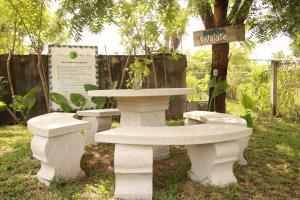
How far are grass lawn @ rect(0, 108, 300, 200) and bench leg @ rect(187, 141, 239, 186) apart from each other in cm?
8

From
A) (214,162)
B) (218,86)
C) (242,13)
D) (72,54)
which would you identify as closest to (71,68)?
(72,54)

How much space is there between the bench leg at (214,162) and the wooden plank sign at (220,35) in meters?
2.33

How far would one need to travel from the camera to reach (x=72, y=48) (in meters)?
7.06

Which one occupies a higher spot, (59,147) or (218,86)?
(218,86)

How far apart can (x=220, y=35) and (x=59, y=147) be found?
10.1 feet

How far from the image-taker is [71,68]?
23.2 ft

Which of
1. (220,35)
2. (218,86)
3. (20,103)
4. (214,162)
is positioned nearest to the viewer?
(214,162)

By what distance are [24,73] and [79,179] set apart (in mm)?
4203

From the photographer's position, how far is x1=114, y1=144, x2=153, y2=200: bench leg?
2846 mm

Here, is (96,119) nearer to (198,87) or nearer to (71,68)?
(71,68)

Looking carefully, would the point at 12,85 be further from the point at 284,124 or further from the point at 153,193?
the point at 284,124

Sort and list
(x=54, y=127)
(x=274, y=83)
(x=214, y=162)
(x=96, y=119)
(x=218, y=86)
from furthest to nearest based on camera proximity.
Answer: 1. (x=274, y=83)
2. (x=218, y=86)
3. (x=96, y=119)
4. (x=54, y=127)
5. (x=214, y=162)

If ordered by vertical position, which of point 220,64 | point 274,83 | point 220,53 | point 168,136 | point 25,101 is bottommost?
point 168,136

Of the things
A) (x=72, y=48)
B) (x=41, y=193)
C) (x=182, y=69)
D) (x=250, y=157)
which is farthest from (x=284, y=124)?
(x=41, y=193)
